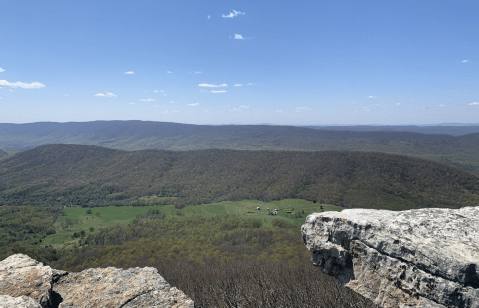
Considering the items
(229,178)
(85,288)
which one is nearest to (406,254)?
(85,288)

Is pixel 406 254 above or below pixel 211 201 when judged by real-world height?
above

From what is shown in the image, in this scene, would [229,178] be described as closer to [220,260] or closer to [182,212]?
[182,212]

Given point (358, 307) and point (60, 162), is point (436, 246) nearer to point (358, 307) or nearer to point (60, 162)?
point (358, 307)

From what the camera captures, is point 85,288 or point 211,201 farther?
point 211,201

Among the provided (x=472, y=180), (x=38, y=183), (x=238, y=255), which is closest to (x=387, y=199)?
(x=472, y=180)

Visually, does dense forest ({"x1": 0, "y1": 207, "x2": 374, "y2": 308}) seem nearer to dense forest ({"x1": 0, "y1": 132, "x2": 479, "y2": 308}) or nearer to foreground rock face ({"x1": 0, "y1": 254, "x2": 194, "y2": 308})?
dense forest ({"x1": 0, "y1": 132, "x2": 479, "y2": 308})

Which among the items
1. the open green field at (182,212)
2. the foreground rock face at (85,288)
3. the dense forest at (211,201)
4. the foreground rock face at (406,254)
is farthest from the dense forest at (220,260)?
the open green field at (182,212)
